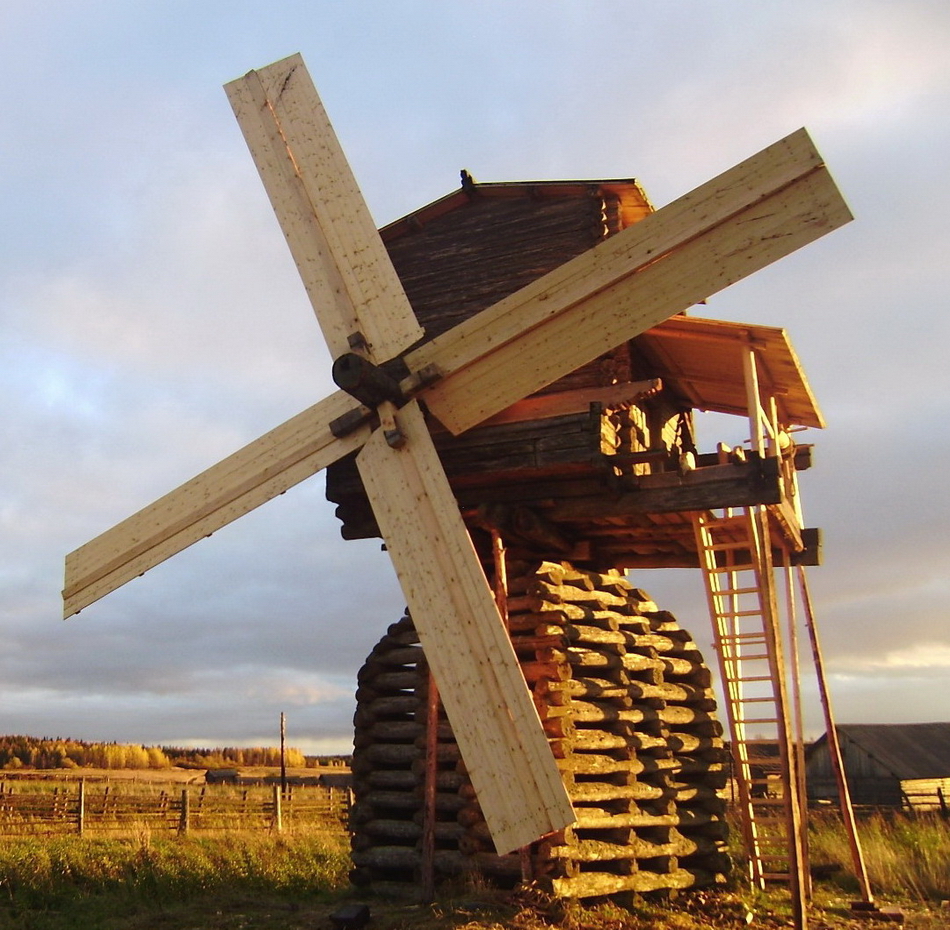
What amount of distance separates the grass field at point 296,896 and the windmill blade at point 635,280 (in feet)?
16.7

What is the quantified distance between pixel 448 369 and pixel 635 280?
197cm

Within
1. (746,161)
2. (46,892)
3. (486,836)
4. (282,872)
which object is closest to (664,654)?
(486,836)

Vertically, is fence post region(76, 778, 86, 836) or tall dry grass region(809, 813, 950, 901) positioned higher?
fence post region(76, 778, 86, 836)

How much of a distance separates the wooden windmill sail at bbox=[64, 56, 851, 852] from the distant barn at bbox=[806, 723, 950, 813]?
2659cm

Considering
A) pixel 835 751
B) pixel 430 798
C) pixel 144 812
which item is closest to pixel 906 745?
pixel 835 751

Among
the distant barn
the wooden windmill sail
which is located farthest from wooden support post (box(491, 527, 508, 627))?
the distant barn

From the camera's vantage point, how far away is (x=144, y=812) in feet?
81.8

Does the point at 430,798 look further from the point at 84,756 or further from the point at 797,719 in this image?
the point at 84,756

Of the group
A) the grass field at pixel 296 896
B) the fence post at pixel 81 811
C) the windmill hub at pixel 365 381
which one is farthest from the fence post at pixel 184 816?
the windmill hub at pixel 365 381

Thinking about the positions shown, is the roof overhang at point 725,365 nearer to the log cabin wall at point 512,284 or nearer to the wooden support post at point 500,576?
the log cabin wall at point 512,284

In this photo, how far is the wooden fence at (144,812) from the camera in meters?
23.1

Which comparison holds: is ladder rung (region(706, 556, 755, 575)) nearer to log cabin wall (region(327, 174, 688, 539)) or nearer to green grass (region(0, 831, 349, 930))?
log cabin wall (region(327, 174, 688, 539))

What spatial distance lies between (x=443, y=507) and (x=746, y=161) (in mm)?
4131

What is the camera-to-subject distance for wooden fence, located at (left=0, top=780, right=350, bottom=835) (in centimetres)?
2311
